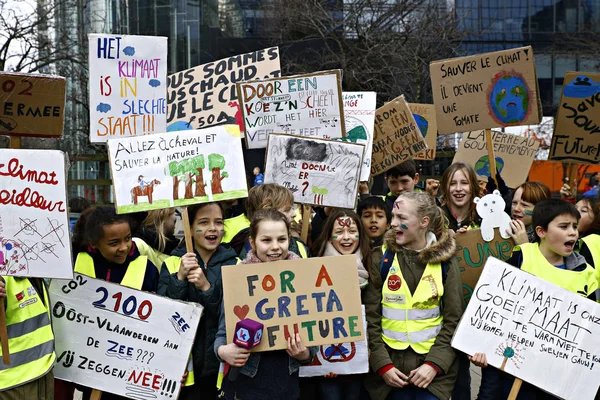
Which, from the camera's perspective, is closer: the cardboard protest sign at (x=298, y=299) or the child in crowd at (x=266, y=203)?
the cardboard protest sign at (x=298, y=299)

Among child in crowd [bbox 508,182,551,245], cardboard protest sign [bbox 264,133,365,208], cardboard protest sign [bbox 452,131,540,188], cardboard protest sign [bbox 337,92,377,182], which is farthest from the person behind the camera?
cardboard protest sign [bbox 452,131,540,188]

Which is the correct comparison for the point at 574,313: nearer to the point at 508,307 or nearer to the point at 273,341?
the point at 508,307

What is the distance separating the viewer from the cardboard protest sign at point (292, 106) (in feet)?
20.6

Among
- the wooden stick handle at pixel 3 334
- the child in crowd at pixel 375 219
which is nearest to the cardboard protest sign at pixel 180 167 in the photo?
the wooden stick handle at pixel 3 334

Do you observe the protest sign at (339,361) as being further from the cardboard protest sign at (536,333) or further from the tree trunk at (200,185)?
the tree trunk at (200,185)

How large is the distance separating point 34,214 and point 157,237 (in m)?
1.45

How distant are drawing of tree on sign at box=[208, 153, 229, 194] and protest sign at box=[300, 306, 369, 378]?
121 centimetres

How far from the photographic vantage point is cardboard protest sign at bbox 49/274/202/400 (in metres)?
4.51

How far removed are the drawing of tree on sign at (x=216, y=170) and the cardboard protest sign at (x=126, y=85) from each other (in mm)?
1600

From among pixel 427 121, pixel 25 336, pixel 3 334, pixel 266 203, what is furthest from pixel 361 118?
pixel 3 334

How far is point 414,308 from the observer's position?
4.54 m

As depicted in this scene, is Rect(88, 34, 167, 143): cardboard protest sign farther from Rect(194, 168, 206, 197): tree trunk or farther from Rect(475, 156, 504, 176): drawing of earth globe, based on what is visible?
Result: Rect(475, 156, 504, 176): drawing of earth globe

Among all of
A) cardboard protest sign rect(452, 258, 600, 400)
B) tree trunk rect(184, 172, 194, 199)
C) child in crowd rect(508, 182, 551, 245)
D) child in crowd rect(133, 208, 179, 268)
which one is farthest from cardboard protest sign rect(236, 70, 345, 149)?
cardboard protest sign rect(452, 258, 600, 400)

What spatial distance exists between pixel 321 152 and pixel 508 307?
1750mm
